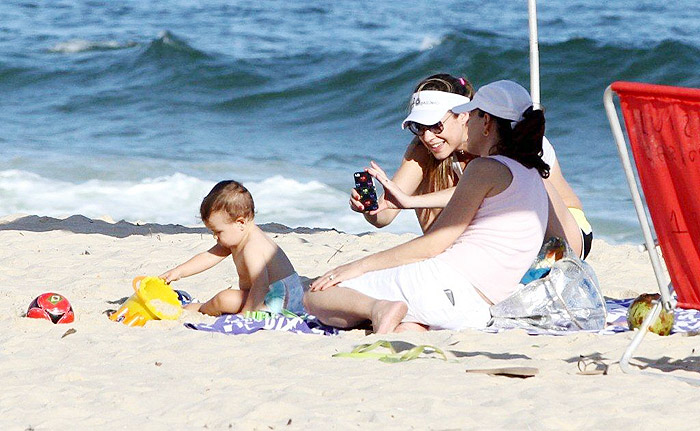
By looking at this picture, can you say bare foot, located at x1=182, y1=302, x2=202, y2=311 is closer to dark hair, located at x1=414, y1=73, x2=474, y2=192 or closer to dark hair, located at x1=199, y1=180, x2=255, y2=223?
dark hair, located at x1=199, y1=180, x2=255, y2=223

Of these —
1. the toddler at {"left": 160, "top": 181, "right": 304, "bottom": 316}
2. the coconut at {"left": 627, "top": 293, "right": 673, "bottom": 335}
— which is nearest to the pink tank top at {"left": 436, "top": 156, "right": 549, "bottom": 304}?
the coconut at {"left": 627, "top": 293, "right": 673, "bottom": 335}

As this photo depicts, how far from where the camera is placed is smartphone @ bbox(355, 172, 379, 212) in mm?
4664

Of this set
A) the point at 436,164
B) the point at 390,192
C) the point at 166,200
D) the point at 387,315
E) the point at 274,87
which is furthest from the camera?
the point at 274,87

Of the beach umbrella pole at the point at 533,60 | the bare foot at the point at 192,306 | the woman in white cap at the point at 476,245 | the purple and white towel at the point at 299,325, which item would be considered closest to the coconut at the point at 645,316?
the purple and white towel at the point at 299,325

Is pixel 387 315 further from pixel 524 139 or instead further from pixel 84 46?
pixel 84 46

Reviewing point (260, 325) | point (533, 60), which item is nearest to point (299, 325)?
point (260, 325)

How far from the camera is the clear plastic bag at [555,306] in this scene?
434cm

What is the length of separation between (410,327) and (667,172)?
1.30m

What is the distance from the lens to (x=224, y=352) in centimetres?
396

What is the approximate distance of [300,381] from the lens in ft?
11.4

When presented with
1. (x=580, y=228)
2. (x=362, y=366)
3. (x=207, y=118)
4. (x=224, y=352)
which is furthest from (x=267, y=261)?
(x=207, y=118)

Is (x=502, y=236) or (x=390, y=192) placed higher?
(x=390, y=192)

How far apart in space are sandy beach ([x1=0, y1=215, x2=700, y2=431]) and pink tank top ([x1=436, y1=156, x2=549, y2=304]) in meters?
0.28

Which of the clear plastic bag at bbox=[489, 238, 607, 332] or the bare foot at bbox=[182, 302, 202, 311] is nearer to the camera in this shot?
the clear plastic bag at bbox=[489, 238, 607, 332]
